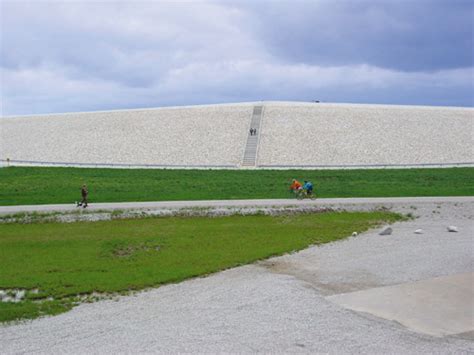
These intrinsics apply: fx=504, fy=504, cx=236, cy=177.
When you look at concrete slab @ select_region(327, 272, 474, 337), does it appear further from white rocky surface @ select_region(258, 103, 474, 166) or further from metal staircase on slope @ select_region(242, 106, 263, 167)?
→ metal staircase on slope @ select_region(242, 106, 263, 167)

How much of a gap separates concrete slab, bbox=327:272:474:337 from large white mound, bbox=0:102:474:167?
2861cm

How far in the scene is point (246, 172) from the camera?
1390 inches

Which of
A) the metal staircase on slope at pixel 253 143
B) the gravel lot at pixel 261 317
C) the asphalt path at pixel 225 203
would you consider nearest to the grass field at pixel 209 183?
the asphalt path at pixel 225 203

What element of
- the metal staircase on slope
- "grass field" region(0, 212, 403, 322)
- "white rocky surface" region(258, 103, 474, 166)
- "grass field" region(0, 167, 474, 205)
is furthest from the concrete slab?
the metal staircase on slope

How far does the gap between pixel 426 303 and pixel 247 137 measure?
3618cm

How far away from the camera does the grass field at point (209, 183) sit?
26.0 meters

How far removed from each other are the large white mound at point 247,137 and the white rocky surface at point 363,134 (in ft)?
0.27

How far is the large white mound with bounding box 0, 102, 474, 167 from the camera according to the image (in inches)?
1635

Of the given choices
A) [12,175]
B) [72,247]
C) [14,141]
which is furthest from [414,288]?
[14,141]

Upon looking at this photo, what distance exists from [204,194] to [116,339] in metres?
18.0

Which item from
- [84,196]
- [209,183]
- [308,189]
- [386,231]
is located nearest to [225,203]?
[308,189]

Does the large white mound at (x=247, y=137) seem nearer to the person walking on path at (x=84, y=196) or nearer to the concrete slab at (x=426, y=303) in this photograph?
the person walking on path at (x=84, y=196)

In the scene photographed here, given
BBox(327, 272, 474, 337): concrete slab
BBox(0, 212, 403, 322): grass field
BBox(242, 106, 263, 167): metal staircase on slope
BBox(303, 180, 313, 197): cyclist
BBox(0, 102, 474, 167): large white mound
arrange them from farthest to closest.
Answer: BBox(0, 102, 474, 167): large white mound < BBox(242, 106, 263, 167): metal staircase on slope < BBox(303, 180, 313, 197): cyclist < BBox(0, 212, 403, 322): grass field < BBox(327, 272, 474, 337): concrete slab

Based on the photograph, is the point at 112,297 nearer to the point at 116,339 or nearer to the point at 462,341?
the point at 116,339
